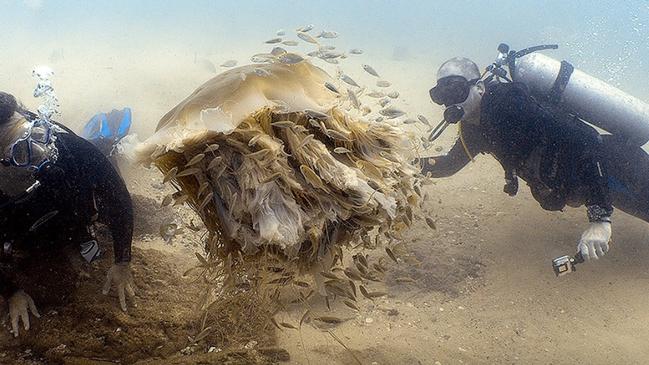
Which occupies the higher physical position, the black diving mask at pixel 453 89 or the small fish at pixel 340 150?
the small fish at pixel 340 150

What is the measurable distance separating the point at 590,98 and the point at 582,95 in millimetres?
107

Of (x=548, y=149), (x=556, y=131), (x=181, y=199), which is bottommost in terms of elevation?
(x=548, y=149)

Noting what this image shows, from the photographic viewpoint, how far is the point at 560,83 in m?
5.73

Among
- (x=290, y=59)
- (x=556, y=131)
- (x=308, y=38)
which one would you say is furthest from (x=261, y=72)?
(x=556, y=131)

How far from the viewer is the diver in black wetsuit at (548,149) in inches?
199

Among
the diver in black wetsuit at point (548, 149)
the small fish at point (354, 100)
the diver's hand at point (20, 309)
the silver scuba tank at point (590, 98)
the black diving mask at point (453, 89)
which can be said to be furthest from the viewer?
the silver scuba tank at point (590, 98)

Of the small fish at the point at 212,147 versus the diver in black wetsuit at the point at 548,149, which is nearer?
the small fish at the point at 212,147

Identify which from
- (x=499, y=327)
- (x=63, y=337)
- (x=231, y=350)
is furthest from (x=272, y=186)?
(x=499, y=327)

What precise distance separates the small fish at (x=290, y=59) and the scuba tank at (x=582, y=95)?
397 cm

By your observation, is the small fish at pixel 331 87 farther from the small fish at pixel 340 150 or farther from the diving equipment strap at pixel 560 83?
the diving equipment strap at pixel 560 83

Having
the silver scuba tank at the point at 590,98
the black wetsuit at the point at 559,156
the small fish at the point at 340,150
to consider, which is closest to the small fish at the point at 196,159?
the small fish at the point at 340,150

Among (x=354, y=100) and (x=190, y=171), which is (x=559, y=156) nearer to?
(x=354, y=100)

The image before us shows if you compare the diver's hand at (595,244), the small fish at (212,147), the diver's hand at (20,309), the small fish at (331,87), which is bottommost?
the diver's hand at (595,244)

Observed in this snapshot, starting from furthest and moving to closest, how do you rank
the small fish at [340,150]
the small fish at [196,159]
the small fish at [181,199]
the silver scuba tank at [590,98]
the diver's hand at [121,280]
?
the silver scuba tank at [590,98]
the diver's hand at [121,280]
the small fish at [181,199]
the small fish at [340,150]
the small fish at [196,159]
